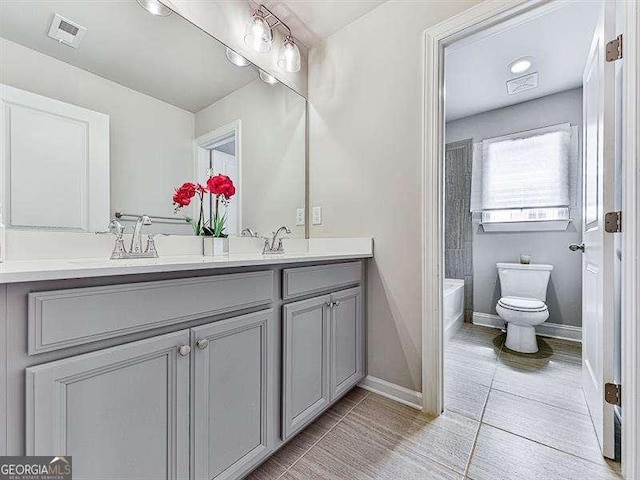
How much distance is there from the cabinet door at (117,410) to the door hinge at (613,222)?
166cm

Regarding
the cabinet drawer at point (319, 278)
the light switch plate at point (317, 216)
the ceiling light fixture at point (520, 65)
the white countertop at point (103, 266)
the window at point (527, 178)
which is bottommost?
the cabinet drawer at point (319, 278)

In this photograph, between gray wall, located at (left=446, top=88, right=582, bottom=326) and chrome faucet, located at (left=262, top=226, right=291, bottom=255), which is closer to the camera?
chrome faucet, located at (left=262, top=226, right=291, bottom=255)

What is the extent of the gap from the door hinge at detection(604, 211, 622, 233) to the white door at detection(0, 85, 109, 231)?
6.78 feet

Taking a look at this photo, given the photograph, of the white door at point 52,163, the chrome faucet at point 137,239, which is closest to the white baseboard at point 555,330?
the chrome faucet at point 137,239

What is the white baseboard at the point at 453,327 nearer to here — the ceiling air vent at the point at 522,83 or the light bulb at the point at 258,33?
the ceiling air vent at the point at 522,83

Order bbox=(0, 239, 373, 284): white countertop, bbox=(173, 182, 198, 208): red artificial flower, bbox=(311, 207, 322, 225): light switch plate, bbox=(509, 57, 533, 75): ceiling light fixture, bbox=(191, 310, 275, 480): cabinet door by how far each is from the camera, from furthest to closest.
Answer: bbox=(509, 57, 533, 75): ceiling light fixture, bbox=(311, 207, 322, 225): light switch plate, bbox=(173, 182, 198, 208): red artificial flower, bbox=(191, 310, 275, 480): cabinet door, bbox=(0, 239, 373, 284): white countertop

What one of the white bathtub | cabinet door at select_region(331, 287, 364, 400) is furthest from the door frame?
the white bathtub

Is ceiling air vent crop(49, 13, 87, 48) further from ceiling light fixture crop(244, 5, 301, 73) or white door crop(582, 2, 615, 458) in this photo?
white door crop(582, 2, 615, 458)

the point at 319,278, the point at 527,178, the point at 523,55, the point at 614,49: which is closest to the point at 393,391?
the point at 319,278

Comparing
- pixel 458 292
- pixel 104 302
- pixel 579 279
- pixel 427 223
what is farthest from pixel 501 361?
pixel 104 302

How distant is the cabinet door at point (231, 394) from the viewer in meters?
0.91

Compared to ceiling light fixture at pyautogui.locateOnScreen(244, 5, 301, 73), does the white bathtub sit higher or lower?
lower

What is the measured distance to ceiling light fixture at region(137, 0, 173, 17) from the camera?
4.25 ft

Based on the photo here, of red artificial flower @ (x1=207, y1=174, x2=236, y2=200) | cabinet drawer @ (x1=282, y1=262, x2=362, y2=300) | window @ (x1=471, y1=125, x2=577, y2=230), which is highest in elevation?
window @ (x1=471, y1=125, x2=577, y2=230)
